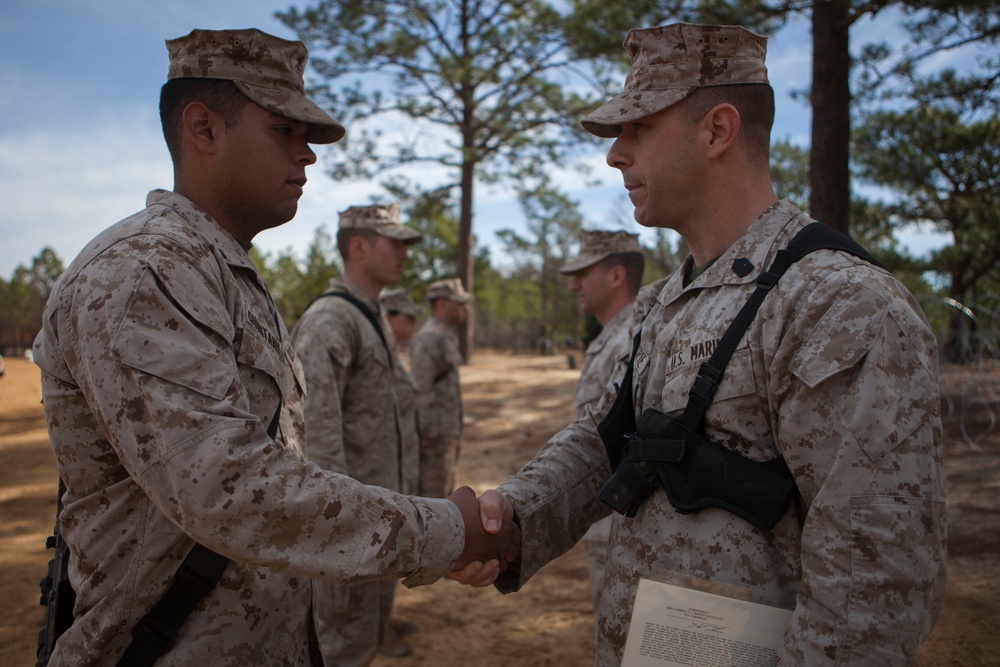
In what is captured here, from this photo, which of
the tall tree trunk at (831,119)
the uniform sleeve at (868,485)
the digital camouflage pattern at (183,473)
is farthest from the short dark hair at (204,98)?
the tall tree trunk at (831,119)

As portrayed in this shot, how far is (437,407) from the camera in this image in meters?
7.26

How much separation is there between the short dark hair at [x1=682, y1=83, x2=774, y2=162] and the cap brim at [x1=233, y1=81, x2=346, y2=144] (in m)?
1.10

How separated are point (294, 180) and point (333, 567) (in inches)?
50.0

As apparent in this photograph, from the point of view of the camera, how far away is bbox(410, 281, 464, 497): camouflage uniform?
→ 721 cm

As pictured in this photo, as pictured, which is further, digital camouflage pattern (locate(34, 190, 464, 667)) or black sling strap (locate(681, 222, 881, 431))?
black sling strap (locate(681, 222, 881, 431))

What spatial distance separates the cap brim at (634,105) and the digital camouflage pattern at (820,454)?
45 centimetres

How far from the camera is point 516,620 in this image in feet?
19.0

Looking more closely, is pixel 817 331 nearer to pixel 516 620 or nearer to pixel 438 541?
pixel 438 541

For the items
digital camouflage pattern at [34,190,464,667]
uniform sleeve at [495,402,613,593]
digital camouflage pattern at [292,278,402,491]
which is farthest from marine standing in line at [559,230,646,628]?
digital camouflage pattern at [34,190,464,667]

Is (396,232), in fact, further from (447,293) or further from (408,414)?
(447,293)

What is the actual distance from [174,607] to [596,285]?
3.60 metres

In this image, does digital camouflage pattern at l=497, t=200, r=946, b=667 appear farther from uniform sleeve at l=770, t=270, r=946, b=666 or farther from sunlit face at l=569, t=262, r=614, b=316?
sunlit face at l=569, t=262, r=614, b=316

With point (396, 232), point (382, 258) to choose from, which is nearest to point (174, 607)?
point (382, 258)

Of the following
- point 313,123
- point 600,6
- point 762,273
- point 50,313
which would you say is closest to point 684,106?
point 762,273
